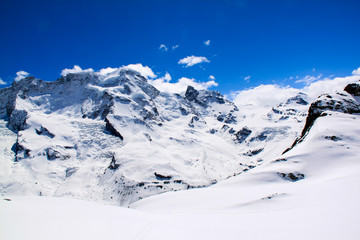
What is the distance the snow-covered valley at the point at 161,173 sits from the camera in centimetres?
966

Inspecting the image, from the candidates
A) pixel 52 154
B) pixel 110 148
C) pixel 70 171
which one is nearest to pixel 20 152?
pixel 52 154

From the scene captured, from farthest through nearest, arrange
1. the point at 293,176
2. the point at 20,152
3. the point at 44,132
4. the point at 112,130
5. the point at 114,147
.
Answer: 1. the point at 112,130
2. the point at 44,132
3. the point at 114,147
4. the point at 20,152
5. the point at 293,176

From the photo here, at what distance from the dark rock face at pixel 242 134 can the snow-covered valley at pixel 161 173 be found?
824 millimetres

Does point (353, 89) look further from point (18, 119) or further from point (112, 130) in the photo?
point (18, 119)

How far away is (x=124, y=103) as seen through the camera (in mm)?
168875

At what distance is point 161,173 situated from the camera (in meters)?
80.3

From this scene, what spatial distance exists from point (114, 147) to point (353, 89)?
109 meters

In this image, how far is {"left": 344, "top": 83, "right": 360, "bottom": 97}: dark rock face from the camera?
56.2m

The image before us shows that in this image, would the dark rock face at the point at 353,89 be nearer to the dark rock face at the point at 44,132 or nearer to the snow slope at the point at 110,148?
the snow slope at the point at 110,148

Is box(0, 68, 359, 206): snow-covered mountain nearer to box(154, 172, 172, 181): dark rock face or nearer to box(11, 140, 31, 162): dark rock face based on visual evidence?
box(154, 172, 172, 181): dark rock face

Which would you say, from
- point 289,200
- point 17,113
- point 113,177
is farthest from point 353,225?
point 17,113

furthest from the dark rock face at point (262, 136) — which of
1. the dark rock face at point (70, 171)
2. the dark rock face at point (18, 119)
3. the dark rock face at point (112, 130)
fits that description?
the dark rock face at point (18, 119)

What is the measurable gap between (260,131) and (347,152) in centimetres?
13051

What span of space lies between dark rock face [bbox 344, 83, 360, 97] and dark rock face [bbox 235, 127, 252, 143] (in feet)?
341
